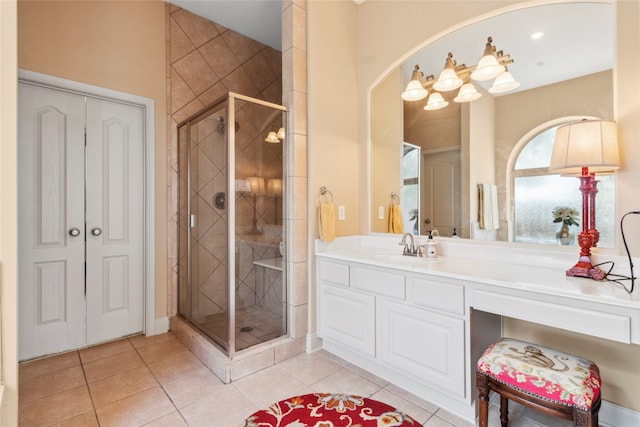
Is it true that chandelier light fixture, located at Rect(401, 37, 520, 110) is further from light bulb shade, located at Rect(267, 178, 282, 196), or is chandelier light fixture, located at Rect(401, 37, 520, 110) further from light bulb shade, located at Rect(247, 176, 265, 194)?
light bulb shade, located at Rect(247, 176, 265, 194)

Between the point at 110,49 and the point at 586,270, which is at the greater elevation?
the point at 110,49

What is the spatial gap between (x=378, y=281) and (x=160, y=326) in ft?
6.99

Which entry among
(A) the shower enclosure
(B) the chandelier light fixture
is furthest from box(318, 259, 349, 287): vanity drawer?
(B) the chandelier light fixture

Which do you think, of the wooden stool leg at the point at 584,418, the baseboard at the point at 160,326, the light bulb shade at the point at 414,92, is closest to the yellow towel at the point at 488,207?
the light bulb shade at the point at 414,92

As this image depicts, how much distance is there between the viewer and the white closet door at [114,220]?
105 inches

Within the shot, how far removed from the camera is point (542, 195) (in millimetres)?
1910

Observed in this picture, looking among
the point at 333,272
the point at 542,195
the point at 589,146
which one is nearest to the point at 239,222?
the point at 333,272

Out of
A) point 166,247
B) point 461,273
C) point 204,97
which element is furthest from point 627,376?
point 204,97

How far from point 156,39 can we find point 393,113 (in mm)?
2255

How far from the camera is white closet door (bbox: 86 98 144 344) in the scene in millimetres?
2668

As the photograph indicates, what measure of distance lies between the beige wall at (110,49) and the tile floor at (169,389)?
2.23 ft

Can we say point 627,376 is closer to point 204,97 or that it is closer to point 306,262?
point 306,262

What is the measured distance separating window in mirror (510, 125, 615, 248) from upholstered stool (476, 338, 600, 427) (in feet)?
2.27

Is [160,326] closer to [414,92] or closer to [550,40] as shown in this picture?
[414,92]
